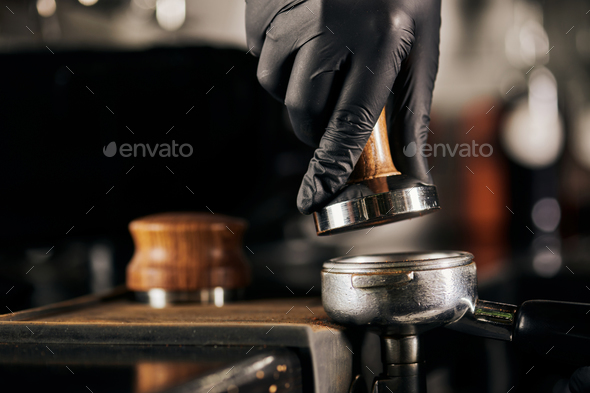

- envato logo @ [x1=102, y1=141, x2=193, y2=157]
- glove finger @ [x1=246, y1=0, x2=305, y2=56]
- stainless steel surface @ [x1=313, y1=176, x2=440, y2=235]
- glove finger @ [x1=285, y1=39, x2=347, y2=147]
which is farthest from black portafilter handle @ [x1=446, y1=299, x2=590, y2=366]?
envato logo @ [x1=102, y1=141, x2=193, y2=157]

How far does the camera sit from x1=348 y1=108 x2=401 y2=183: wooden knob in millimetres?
508

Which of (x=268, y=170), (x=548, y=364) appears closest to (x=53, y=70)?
(x=268, y=170)

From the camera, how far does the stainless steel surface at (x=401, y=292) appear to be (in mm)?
423

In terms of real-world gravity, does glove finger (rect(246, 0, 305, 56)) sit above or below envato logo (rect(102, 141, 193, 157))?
above

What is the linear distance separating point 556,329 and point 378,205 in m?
0.18

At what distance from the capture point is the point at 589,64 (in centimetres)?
157

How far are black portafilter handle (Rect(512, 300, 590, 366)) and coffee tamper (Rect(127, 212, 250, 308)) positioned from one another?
369 millimetres

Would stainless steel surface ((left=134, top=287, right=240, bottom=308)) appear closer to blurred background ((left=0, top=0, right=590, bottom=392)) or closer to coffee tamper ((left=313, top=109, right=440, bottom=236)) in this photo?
blurred background ((left=0, top=0, right=590, bottom=392))

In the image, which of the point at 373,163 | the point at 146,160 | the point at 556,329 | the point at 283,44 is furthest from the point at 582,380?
the point at 146,160

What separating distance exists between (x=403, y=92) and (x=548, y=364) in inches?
18.3

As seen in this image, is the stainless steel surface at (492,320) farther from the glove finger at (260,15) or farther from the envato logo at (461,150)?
the envato logo at (461,150)

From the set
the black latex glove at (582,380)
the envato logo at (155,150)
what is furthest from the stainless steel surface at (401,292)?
the envato logo at (155,150)

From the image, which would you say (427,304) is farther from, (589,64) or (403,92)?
(589,64)

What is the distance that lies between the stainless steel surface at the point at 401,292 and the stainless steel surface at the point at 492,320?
24mm
